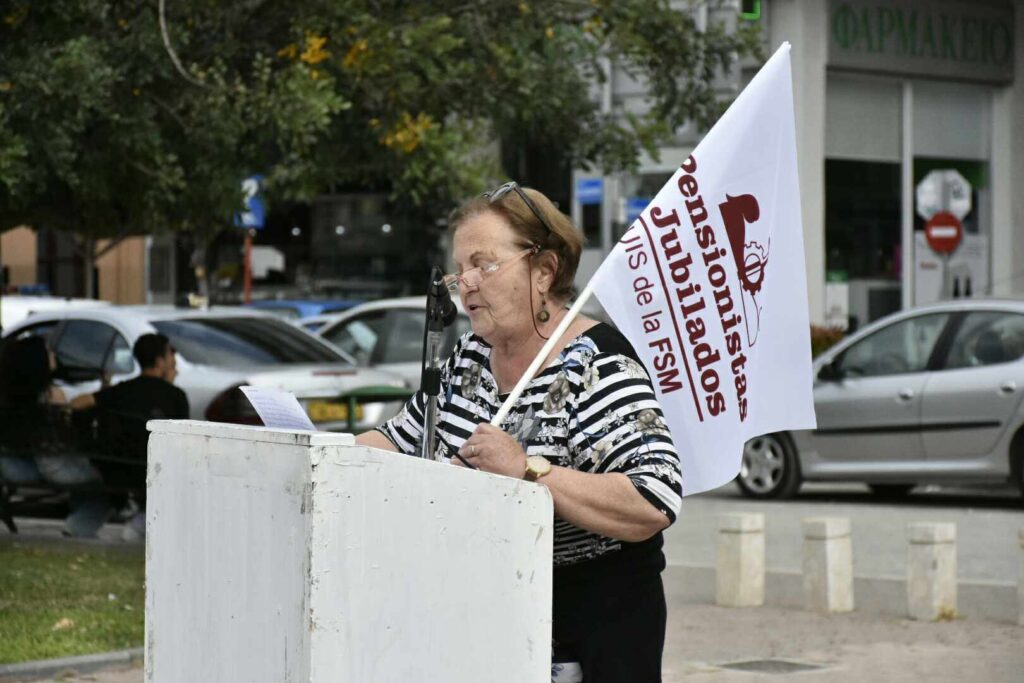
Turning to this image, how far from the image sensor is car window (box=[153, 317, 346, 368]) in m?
13.9

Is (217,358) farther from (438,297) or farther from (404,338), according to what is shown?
(438,297)

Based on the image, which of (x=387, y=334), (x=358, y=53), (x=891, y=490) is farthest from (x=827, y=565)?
(x=387, y=334)

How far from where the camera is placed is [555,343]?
3.68 m

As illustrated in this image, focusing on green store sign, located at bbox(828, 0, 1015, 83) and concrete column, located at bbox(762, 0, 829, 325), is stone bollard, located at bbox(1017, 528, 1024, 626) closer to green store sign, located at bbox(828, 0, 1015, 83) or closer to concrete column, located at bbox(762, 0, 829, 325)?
concrete column, located at bbox(762, 0, 829, 325)

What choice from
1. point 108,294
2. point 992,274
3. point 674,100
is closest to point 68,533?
point 674,100

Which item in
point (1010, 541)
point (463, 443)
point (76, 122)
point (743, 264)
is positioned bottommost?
point (1010, 541)

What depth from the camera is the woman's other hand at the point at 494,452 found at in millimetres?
3387

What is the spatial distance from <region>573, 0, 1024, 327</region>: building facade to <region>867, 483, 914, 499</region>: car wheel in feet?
30.9

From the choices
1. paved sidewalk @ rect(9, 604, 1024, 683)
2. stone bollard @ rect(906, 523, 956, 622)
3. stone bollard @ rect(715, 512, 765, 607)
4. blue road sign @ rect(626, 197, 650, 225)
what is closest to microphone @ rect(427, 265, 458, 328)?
paved sidewalk @ rect(9, 604, 1024, 683)

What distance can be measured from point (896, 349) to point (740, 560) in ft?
18.5

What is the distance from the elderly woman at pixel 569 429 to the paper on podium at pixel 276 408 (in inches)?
5.9

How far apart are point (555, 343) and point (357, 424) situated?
9.33 m

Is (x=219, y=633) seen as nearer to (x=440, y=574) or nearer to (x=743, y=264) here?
(x=440, y=574)

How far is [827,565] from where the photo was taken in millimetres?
9906
